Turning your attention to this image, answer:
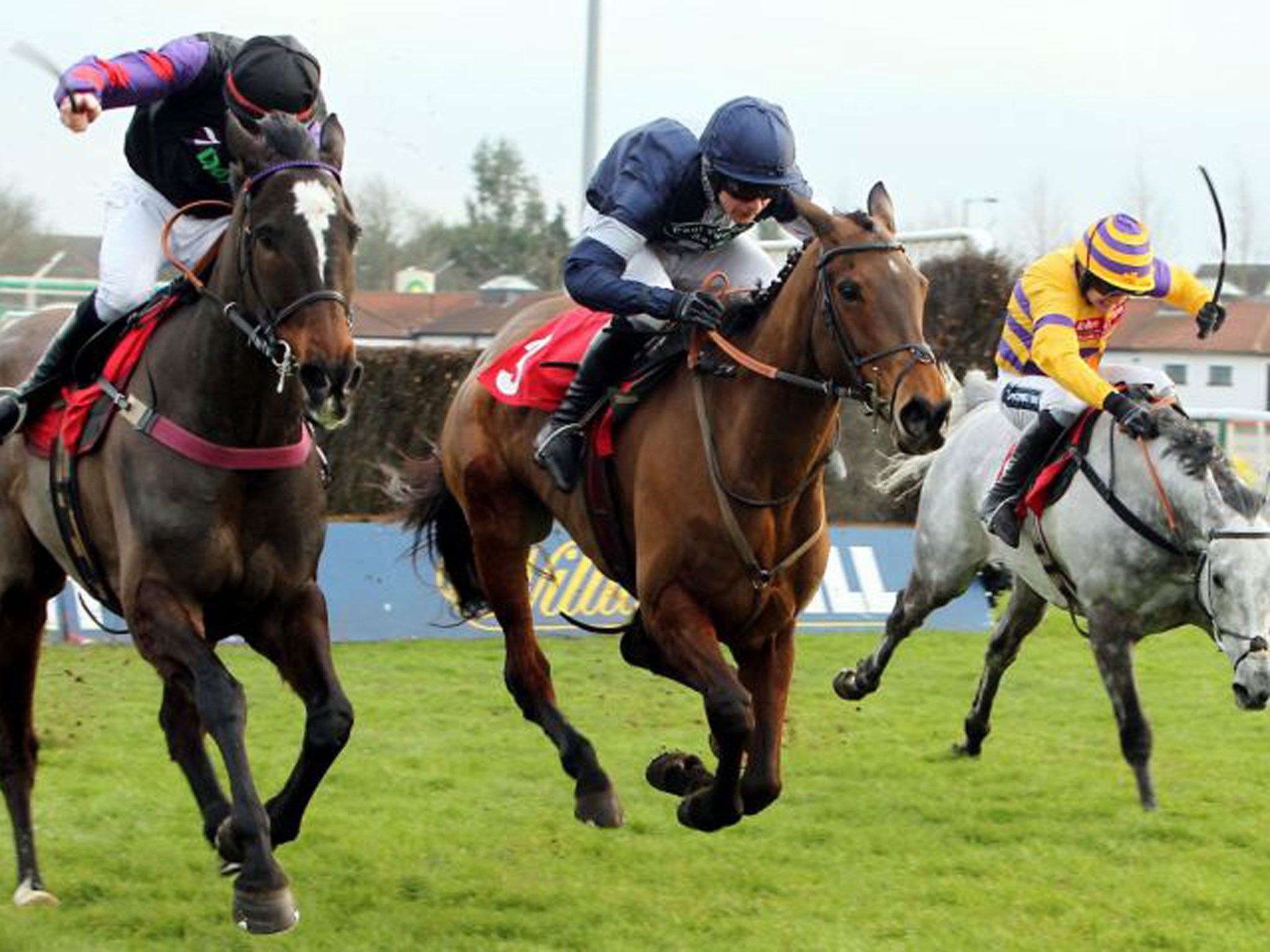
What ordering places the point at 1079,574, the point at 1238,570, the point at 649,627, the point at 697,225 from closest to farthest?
the point at 649,627 → the point at 697,225 → the point at 1238,570 → the point at 1079,574

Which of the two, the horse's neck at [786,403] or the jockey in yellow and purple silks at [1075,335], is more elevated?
the horse's neck at [786,403]

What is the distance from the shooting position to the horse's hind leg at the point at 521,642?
6332mm

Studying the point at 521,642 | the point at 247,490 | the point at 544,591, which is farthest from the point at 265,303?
the point at 544,591

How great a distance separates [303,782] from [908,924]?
1803mm

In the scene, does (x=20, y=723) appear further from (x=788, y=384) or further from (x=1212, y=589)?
(x=1212, y=589)

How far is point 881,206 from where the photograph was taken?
519 cm

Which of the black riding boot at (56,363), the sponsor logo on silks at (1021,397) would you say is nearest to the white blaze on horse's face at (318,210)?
the black riding boot at (56,363)

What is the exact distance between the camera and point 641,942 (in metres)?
5.09

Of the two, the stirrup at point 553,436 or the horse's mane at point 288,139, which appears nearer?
the horse's mane at point 288,139

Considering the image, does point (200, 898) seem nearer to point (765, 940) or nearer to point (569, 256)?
point (765, 940)

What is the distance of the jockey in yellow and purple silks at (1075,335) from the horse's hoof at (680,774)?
238 centimetres

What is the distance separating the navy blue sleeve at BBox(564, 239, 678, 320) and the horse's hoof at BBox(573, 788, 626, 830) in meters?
1.79

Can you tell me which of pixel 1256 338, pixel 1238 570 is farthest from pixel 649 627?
pixel 1256 338

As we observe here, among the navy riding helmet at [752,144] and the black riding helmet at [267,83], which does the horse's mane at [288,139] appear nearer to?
the black riding helmet at [267,83]
